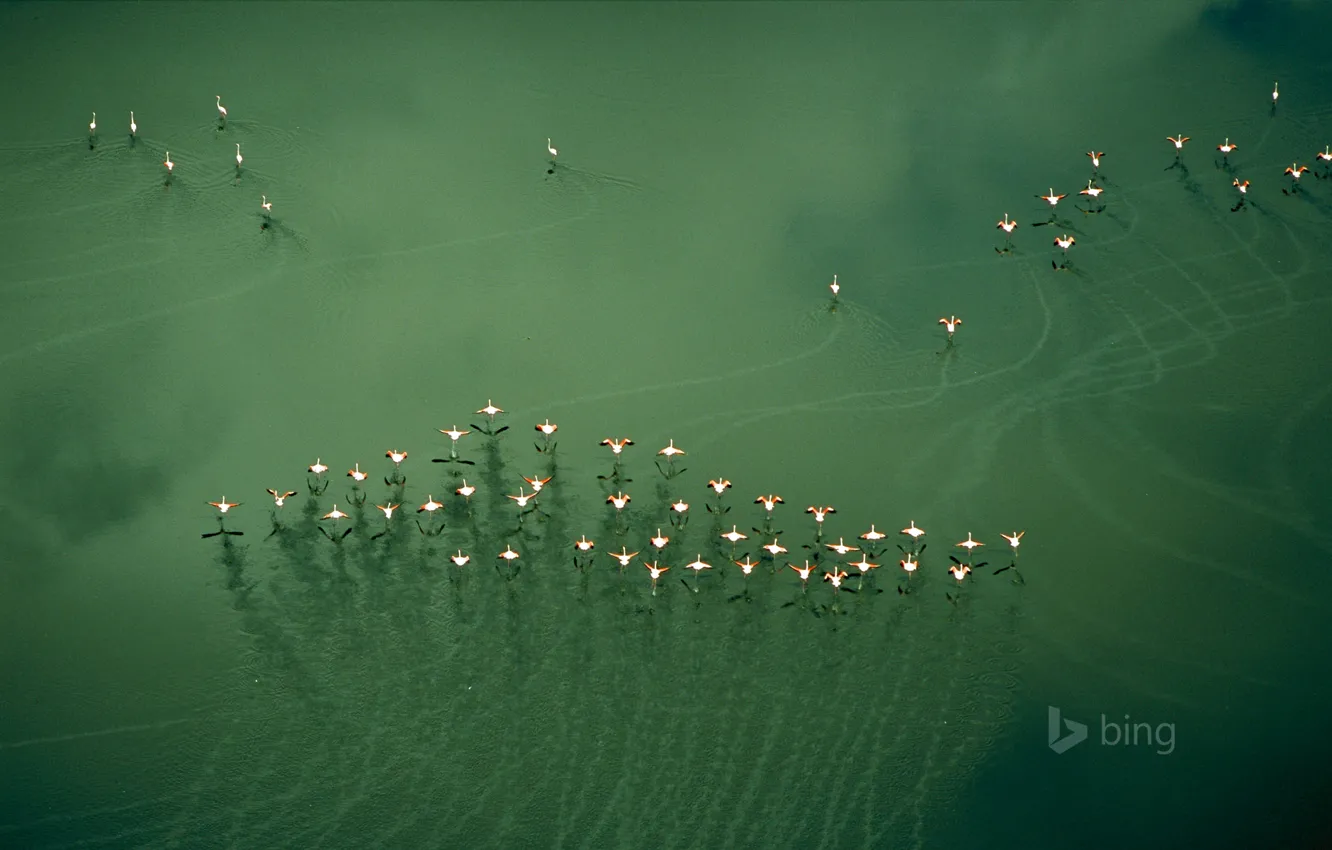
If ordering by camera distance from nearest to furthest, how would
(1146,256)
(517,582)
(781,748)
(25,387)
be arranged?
(781,748) < (517,582) < (25,387) < (1146,256)

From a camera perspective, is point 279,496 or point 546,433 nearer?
point 279,496

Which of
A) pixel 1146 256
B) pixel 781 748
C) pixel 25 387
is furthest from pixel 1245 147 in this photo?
pixel 25 387

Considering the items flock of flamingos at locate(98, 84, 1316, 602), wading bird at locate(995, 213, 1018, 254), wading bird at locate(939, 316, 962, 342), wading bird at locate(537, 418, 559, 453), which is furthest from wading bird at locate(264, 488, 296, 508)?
wading bird at locate(995, 213, 1018, 254)

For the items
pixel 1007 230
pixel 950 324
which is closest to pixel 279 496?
pixel 950 324

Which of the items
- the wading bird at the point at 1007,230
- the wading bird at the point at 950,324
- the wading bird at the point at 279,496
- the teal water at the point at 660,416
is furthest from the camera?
the wading bird at the point at 1007,230

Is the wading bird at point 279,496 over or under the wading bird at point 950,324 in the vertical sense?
under

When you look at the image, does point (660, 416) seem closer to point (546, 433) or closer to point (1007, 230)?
point (546, 433)

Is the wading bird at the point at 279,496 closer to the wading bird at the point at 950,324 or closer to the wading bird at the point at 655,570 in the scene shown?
the wading bird at the point at 655,570

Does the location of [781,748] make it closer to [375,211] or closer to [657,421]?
[657,421]

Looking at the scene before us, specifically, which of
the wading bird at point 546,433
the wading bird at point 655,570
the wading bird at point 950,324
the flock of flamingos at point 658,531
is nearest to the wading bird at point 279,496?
the flock of flamingos at point 658,531
